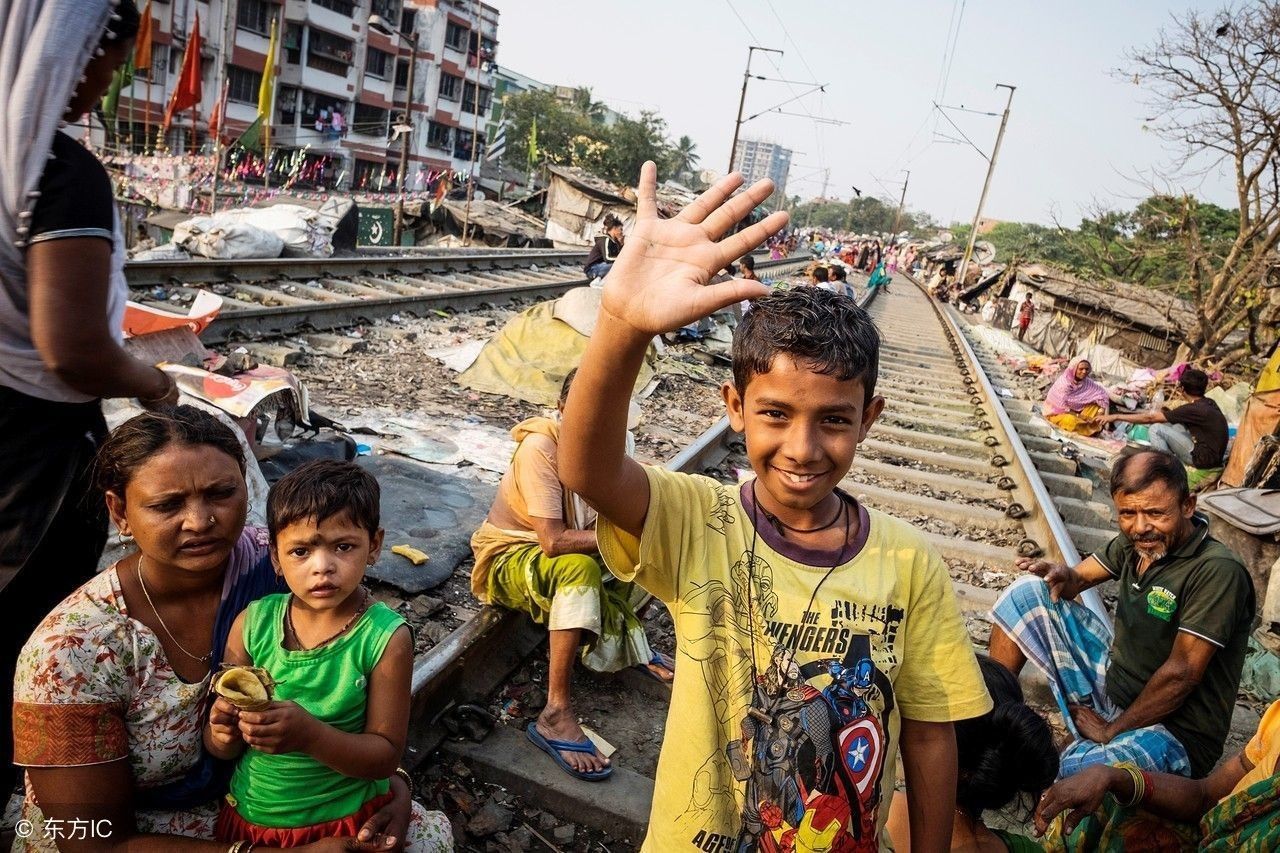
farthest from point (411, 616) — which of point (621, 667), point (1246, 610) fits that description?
point (1246, 610)

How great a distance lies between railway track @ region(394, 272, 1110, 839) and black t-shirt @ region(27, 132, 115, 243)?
5.44 ft

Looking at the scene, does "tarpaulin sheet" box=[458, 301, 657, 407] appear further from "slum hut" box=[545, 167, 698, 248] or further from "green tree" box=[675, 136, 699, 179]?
"green tree" box=[675, 136, 699, 179]

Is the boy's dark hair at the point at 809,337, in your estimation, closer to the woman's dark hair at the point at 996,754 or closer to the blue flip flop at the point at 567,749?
the woman's dark hair at the point at 996,754

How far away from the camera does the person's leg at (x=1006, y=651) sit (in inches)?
134

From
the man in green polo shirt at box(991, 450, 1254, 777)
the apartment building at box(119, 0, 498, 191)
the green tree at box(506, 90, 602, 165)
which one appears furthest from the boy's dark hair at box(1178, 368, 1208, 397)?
the green tree at box(506, 90, 602, 165)

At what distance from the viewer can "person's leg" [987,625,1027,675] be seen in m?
3.39

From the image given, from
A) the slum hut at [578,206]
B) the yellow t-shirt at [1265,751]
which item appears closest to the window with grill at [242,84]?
the slum hut at [578,206]

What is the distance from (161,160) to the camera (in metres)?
19.7

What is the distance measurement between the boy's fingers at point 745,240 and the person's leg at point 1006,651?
2662 millimetres

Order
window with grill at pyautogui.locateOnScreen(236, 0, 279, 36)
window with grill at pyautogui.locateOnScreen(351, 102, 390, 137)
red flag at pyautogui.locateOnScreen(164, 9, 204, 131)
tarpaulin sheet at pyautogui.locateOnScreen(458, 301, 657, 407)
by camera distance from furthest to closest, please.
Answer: window with grill at pyautogui.locateOnScreen(351, 102, 390, 137) < window with grill at pyautogui.locateOnScreen(236, 0, 279, 36) < red flag at pyautogui.locateOnScreen(164, 9, 204, 131) < tarpaulin sheet at pyautogui.locateOnScreen(458, 301, 657, 407)

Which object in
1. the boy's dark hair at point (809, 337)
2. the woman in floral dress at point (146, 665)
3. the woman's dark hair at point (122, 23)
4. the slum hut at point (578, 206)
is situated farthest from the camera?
the slum hut at point (578, 206)

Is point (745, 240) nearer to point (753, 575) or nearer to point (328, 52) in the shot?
Answer: point (753, 575)

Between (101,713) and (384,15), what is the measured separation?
4803cm

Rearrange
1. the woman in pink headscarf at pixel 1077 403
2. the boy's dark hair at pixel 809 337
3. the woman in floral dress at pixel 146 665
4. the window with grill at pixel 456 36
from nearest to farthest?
the boy's dark hair at pixel 809 337, the woman in floral dress at pixel 146 665, the woman in pink headscarf at pixel 1077 403, the window with grill at pixel 456 36
